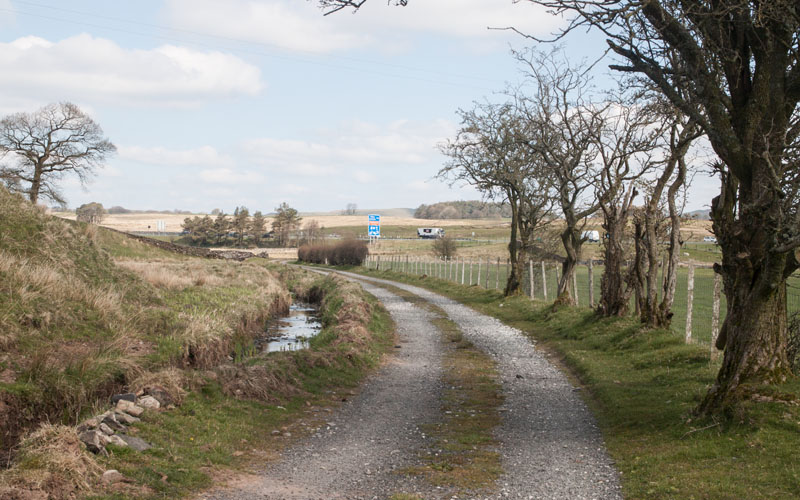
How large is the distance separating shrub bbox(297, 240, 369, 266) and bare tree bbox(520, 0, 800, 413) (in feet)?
206

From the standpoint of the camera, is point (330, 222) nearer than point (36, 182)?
No

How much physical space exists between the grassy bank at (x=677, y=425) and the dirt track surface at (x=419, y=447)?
1.29 feet

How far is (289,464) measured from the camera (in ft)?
23.9

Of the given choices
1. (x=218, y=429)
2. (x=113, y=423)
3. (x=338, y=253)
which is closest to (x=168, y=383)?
(x=218, y=429)

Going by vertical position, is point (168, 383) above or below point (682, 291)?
above

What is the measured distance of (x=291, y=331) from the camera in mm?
21422

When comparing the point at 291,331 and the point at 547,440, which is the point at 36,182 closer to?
the point at 291,331

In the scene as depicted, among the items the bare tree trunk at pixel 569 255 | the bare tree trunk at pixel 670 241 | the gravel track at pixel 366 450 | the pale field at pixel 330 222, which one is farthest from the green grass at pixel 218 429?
the pale field at pixel 330 222

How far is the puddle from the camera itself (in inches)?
707

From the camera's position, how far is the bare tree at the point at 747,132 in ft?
27.1

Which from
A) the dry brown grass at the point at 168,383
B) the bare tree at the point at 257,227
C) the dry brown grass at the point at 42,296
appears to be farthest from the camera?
the bare tree at the point at 257,227

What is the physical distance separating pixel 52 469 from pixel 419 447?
3994 millimetres

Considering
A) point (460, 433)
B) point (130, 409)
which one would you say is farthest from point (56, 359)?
point (460, 433)

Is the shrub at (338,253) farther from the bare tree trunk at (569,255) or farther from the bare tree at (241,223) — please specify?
the bare tree trunk at (569,255)
